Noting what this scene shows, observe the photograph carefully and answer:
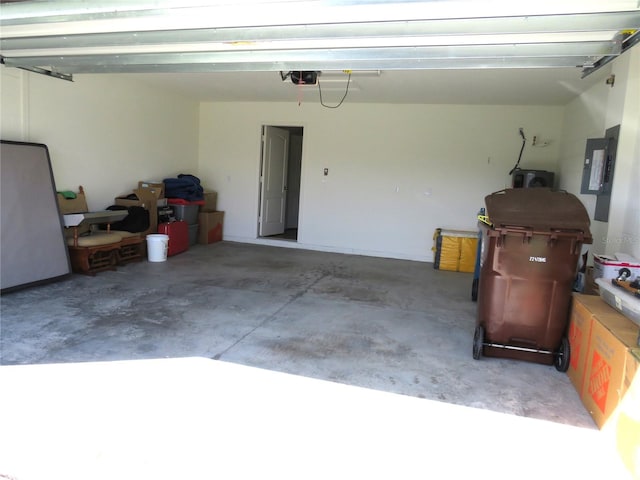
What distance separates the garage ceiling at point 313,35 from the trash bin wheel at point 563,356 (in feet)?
6.67

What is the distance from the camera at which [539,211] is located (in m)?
3.18

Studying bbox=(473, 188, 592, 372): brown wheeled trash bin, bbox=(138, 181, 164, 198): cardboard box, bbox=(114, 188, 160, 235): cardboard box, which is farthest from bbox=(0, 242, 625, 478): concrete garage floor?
bbox=(138, 181, 164, 198): cardboard box

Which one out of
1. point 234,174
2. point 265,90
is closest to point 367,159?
point 265,90

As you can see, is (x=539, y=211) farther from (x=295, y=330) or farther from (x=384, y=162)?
(x=384, y=162)

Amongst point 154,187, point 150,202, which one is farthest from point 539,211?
point 154,187

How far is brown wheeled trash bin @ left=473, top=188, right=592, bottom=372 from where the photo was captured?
307 cm

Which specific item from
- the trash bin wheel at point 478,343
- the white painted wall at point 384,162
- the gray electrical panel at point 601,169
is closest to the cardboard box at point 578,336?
the trash bin wheel at point 478,343

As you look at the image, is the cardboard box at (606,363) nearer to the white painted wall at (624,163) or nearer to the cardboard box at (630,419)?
the cardboard box at (630,419)

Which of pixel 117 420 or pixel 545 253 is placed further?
pixel 545 253

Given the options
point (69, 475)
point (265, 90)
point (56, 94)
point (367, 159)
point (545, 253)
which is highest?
point (265, 90)

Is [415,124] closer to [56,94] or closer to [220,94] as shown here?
[220,94]

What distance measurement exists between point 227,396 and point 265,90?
5306 mm

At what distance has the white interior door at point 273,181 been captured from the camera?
8.22 meters

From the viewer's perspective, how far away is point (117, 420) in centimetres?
229
